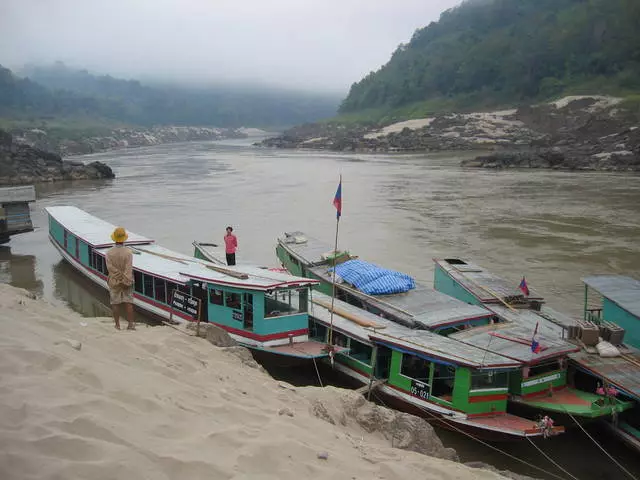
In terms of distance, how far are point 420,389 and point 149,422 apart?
7.37 m

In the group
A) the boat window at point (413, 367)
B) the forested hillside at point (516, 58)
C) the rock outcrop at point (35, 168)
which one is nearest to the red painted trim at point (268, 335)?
the boat window at point (413, 367)

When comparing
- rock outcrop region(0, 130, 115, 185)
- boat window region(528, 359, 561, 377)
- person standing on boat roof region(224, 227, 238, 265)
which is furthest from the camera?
rock outcrop region(0, 130, 115, 185)

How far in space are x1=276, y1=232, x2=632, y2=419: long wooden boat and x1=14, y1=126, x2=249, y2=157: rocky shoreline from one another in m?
91.4

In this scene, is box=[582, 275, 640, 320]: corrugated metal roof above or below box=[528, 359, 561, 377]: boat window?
above

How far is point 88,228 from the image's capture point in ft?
69.7

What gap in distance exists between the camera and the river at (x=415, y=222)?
19.6 m

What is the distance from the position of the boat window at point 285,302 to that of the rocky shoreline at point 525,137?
162 feet

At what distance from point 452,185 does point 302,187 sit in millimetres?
12960

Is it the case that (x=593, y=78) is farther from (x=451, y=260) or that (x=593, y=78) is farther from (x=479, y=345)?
(x=479, y=345)

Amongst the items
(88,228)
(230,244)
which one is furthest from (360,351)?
(88,228)

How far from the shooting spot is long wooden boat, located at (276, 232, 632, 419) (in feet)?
34.0

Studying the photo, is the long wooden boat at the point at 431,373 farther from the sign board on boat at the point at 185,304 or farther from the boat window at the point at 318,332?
the sign board on boat at the point at 185,304

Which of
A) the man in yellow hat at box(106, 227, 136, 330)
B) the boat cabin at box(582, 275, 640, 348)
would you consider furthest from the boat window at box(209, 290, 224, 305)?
the boat cabin at box(582, 275, 640, 348)

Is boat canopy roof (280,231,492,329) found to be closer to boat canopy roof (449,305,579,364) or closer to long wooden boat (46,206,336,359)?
boat canopy roof (449,305,579,364)
